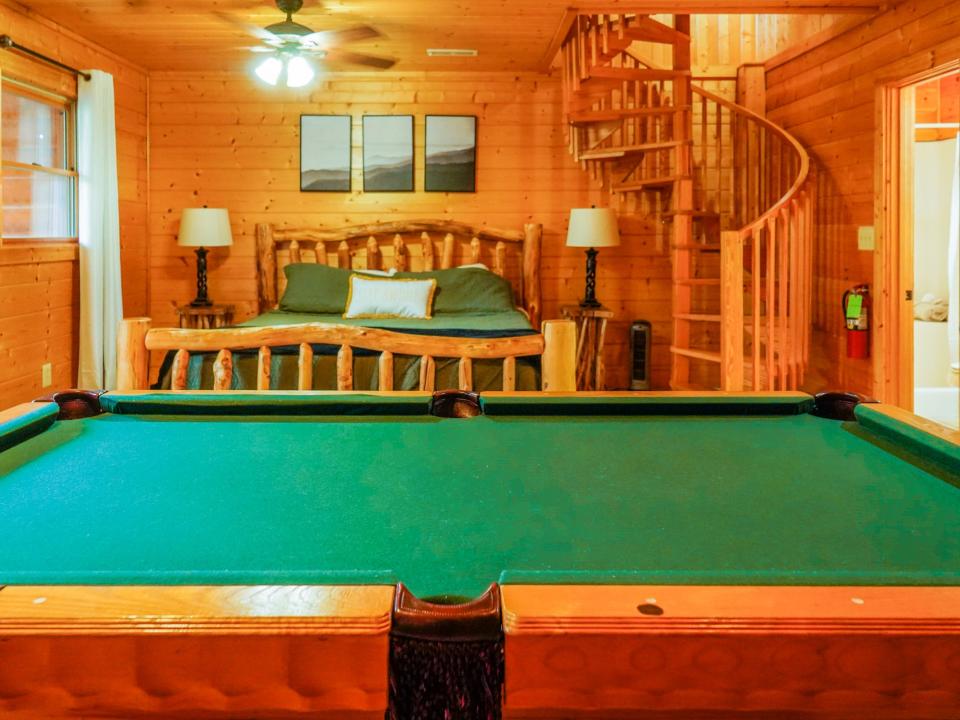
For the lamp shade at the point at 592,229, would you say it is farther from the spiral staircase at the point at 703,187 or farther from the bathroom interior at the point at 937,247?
the bathroom interior at the point at 937,247

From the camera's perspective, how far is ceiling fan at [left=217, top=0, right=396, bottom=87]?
473 centimetres

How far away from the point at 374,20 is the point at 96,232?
2133 millimetres

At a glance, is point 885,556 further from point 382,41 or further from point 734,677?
point 382,41

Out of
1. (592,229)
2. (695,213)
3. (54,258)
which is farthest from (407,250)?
(54,258)

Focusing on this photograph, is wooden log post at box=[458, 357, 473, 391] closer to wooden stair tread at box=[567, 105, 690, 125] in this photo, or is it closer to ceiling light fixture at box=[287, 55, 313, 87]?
ceiling light fixture at box=[287, 55, 313, 87]

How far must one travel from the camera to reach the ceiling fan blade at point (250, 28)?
5.07 metres

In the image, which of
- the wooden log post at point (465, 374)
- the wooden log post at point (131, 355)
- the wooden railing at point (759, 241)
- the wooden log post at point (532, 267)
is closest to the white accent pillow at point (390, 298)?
the wooden log post at point (532, 267)

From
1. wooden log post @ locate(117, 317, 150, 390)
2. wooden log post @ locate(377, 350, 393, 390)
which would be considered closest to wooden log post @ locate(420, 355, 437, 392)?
wooden log post @ locate(377, 350, 393, 390)

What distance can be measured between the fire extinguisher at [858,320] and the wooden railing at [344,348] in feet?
9.52

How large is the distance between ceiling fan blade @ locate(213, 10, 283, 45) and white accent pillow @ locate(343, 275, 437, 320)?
154 centimetres

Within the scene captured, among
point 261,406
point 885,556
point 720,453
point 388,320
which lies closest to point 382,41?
point 388,320

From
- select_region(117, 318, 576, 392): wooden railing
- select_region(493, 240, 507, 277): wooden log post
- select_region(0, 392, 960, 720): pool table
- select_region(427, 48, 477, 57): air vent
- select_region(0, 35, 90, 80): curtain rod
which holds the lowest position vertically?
select_region(0, 392, 960, 720): pool table

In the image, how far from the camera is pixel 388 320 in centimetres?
546

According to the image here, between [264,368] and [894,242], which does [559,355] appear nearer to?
[264,368]
